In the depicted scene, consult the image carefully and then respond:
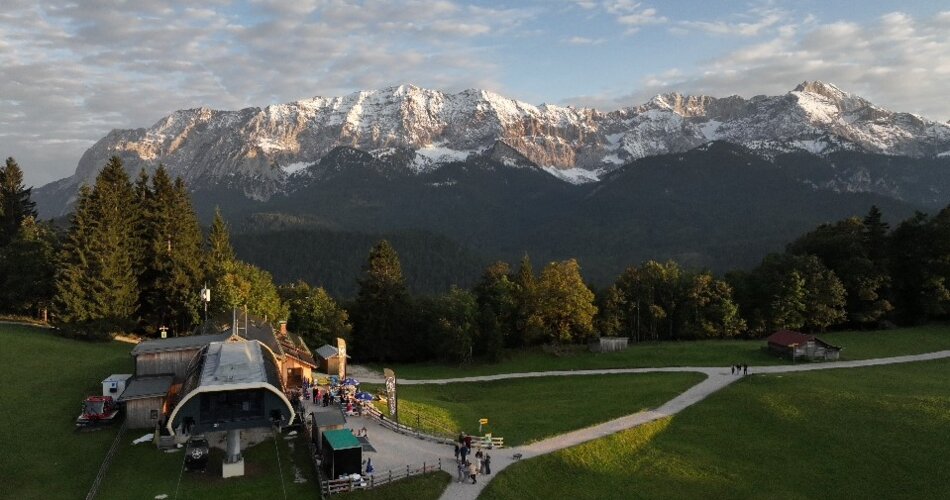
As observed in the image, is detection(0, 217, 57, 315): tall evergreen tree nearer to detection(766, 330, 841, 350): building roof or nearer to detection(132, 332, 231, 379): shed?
detection(132, 332, 231, 379): shed

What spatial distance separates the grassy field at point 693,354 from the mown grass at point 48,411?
→ 33450 mm

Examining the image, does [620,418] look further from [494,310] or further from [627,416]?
[494,310]

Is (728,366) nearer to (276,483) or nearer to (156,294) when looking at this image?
(276,483)

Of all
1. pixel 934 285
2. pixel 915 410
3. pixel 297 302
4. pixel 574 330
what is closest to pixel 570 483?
pixel 915 410

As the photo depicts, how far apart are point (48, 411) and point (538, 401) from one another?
130ft

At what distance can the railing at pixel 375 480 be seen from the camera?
32.0m

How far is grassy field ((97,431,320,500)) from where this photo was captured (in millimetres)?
31875

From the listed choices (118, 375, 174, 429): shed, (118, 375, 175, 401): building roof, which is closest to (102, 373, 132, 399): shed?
(118, 375, 175, 401): building roof

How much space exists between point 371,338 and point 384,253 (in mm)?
13172

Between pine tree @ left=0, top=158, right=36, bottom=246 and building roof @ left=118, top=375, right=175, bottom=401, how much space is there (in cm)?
5970

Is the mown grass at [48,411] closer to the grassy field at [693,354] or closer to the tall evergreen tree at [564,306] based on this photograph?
the grassy field at [693,354]

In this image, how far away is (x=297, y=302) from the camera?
8125 cm

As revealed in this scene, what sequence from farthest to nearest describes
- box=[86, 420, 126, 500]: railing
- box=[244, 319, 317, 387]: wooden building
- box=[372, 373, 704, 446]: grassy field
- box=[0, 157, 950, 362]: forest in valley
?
box=[0, 157, 950, 362]: forest in valley < box=[244, 319, 317, 387]: wooden building < box=[372, 373, 704, 446]: grassy field < box=[86, 420, 126, 500]: railing

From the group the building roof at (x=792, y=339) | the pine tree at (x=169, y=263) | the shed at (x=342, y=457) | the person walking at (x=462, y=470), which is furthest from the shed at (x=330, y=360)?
the building roof at (x=792, y=339)
